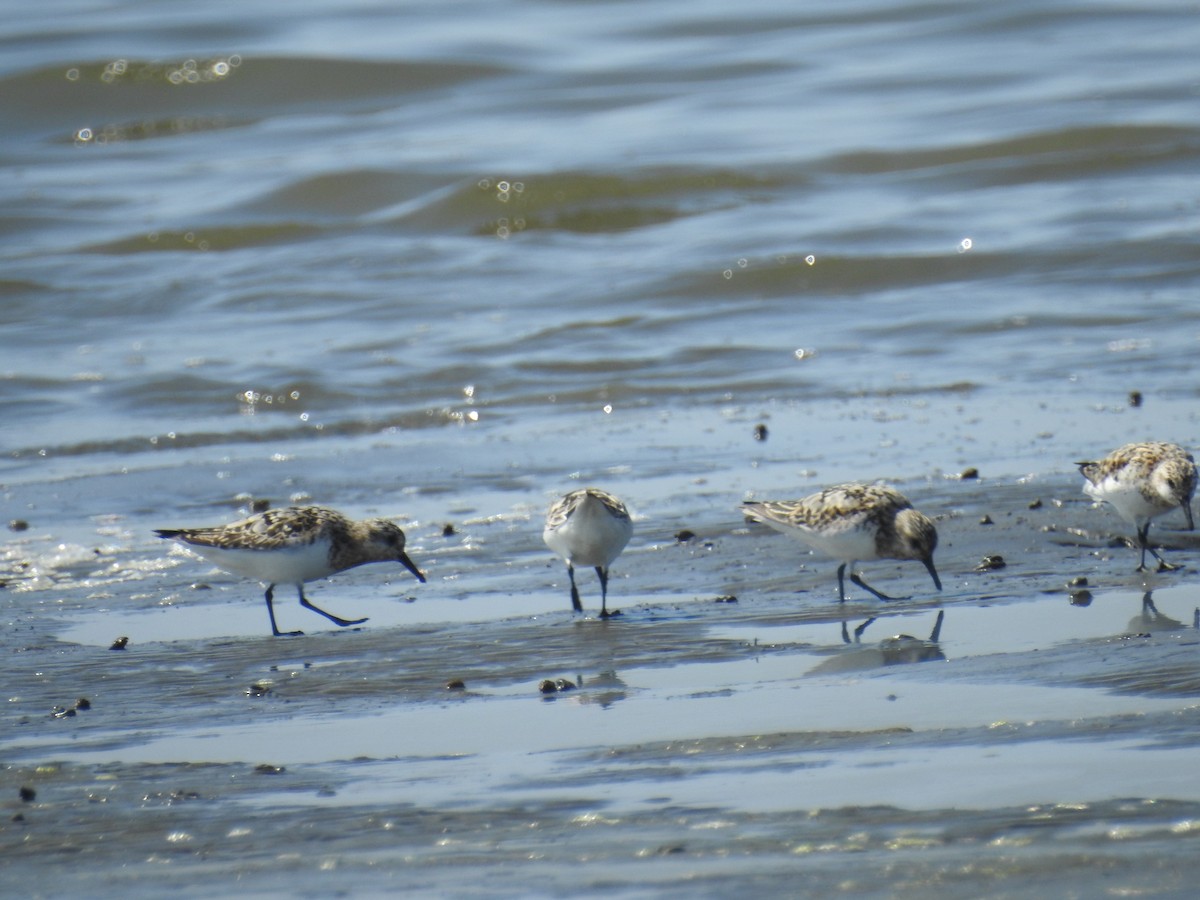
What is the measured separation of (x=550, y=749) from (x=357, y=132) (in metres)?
21.2

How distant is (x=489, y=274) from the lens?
61.4 feet

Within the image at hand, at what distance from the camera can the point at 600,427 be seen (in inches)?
492

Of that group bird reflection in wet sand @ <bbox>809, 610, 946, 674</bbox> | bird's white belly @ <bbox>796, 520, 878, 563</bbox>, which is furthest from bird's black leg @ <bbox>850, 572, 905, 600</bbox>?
bird reflection in wet sand @ <bbox>809, 610, 946, 674</bbox>

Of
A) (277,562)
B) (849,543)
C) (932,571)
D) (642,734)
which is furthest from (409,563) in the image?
(642,734)

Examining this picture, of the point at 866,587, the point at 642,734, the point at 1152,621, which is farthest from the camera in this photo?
the point at 866,587

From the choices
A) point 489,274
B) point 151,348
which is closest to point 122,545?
point 151,348

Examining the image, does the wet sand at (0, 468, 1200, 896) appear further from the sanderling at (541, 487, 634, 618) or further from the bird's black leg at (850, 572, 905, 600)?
the sanderling at (541, 487, 634, 618)

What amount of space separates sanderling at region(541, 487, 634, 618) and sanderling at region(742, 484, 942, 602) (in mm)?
818

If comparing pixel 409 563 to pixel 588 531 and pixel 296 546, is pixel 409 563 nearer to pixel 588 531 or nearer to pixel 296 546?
pixel 296 546

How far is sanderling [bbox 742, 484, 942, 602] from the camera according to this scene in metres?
7.63

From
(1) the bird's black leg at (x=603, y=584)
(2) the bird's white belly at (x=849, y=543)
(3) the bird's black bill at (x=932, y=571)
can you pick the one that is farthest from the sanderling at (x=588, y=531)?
(3) the bird's black bill at (x=932, y=571)

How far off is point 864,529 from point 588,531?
1177 millimetres

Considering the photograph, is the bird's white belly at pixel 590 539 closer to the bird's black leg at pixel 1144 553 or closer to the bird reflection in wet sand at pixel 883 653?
the bird reflection in wet sand at pixel 883 653

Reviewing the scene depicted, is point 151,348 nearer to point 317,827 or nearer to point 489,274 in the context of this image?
point 489,274
